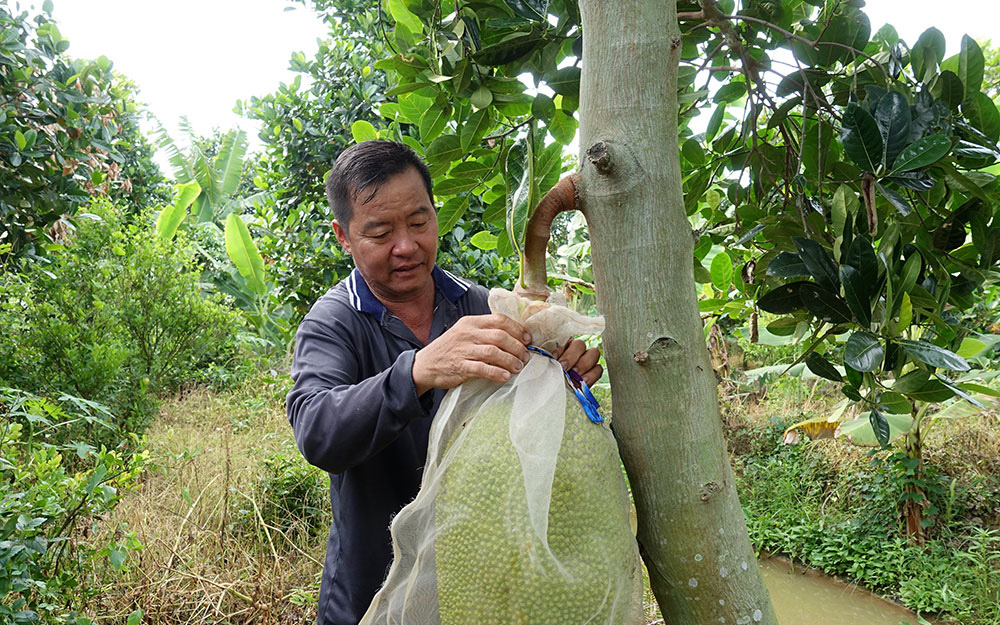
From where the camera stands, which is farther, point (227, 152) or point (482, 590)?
point (227, 152)

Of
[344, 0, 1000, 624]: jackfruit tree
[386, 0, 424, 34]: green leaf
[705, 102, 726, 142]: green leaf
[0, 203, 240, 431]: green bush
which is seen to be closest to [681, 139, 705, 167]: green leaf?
[705, 102, 726, 142]: green leaf

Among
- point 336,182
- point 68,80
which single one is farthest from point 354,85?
point 336,182

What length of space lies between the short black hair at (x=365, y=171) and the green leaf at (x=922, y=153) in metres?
0.75

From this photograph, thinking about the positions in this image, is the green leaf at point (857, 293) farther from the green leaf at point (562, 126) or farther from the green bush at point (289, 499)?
the green bush at point (289, 499)

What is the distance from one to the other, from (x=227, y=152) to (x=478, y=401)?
6.96m

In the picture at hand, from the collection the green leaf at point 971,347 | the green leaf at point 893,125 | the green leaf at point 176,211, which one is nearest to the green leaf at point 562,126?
the green leaf at point 893,125

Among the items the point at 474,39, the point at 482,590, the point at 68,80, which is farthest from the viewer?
the point at 68,80

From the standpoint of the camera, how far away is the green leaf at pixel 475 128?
42.9 inches

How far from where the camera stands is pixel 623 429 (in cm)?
81

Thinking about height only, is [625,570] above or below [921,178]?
below

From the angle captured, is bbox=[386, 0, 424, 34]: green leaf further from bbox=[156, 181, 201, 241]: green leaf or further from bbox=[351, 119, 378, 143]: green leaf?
bbox=[156, 181, 201, 241]: green leaf

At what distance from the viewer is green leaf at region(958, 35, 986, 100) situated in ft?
3.00

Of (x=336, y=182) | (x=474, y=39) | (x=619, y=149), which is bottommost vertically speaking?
(x=619, y=149)

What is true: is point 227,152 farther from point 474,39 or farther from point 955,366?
point 955,366
